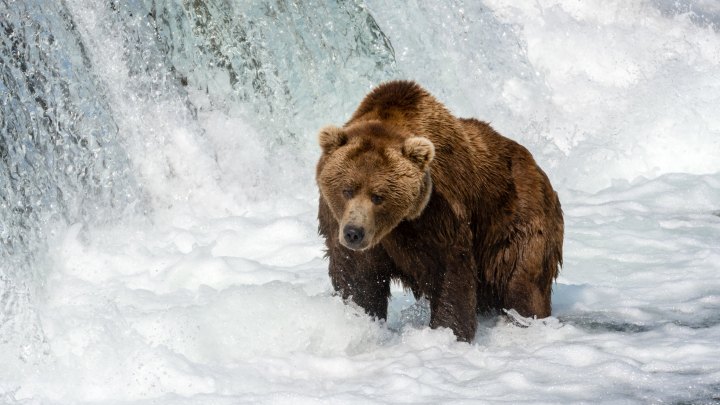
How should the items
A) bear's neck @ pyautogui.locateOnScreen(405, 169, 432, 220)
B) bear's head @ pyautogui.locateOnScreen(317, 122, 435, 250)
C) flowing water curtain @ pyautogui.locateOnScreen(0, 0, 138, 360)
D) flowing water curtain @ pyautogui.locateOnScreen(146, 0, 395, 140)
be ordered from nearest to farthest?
bear's head @ pyautogui.locateOnScreen(317, 122, 435, 250) → bear's neck @ pyautogui.locateOnScreen(405, 169, 432, 220) → flowing water curtain @ pyautogui.locateOnScreen(0, 0, 138, 360) → flowing water curtain @ pyautogui.locateOnScreen(146, 0, 395, 140)

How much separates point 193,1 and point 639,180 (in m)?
5.00

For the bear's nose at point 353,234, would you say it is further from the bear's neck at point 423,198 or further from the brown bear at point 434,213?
the bear's neck at point 423,198

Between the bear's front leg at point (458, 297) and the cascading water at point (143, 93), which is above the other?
the cascading water at point (143, 93)

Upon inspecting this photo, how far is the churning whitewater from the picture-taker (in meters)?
5.54

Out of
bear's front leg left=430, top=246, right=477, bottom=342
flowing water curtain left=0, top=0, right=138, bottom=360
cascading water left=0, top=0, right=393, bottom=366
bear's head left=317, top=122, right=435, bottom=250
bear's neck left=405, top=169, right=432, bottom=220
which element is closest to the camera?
bear's head left=317, top=122, right=435, bottom=250

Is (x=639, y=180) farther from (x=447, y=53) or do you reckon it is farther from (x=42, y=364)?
(x=42, y=364)

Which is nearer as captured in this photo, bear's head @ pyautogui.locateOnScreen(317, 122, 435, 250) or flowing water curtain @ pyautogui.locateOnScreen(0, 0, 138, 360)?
bear's head @ pyautogui.locateOnScreen(317, 122, 435, 250)

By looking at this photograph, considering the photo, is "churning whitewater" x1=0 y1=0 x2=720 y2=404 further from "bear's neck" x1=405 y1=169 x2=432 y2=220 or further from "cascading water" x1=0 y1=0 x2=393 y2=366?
"bear's neck" x1=405 y1=169 x2=432 y2=220

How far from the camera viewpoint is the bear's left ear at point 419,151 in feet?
17.7

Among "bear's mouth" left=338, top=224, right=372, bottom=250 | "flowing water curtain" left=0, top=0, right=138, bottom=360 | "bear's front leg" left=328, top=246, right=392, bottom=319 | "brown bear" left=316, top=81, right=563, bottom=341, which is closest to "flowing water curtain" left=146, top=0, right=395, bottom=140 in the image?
"flowing water curtain" left=0, top=0, right=138, bottom=360

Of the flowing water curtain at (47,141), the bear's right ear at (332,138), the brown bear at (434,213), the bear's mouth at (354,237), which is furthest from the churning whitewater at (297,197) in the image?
the bear's right ear at (332,138)

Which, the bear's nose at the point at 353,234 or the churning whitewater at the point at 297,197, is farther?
the churning whitewater at the point at 297,197

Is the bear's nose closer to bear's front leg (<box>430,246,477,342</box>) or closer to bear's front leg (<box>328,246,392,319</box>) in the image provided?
bear's front leg (<box>328,246,392,319</box>)

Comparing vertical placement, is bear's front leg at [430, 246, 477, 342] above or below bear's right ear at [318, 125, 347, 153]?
below
